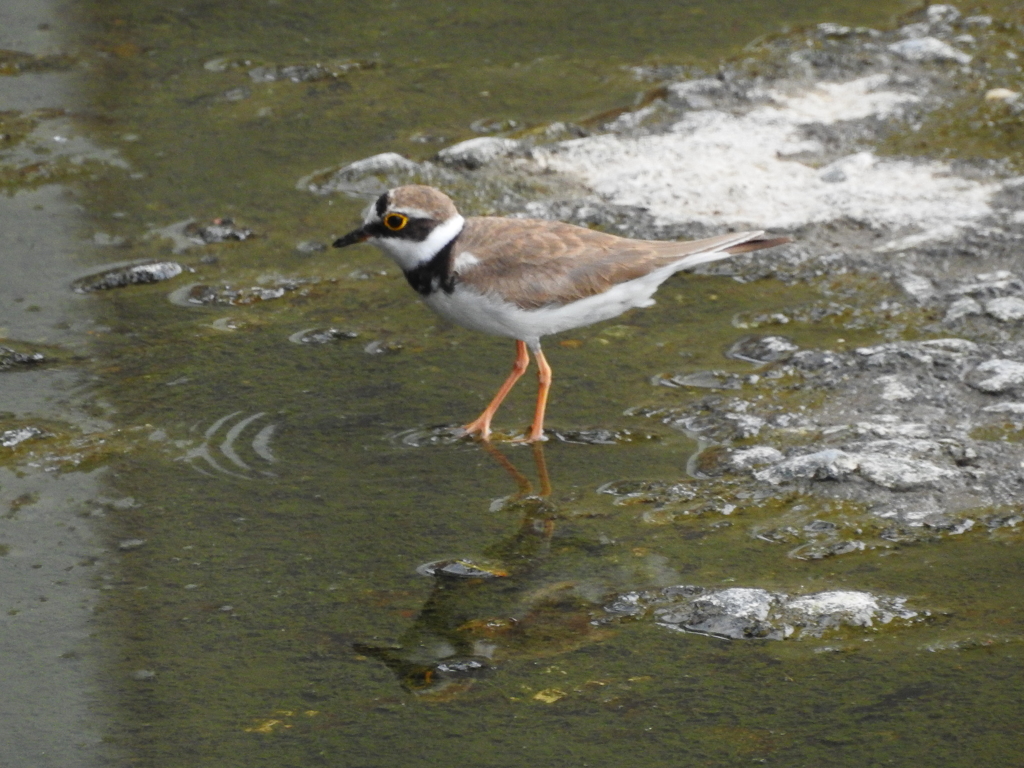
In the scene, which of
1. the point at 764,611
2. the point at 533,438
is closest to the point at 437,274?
the point at 533,438

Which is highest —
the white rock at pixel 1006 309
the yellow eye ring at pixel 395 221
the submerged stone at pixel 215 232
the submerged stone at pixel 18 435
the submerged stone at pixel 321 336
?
the yellow eye ring at pixel 395 221

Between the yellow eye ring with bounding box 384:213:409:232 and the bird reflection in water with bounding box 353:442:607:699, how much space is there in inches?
52.1

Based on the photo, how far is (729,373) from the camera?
4.86m

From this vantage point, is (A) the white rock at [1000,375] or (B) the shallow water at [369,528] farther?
(A) the white rock at [1000,375]

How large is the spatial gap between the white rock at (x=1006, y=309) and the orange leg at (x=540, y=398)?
1.82m

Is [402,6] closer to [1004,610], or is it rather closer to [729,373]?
[729,373]

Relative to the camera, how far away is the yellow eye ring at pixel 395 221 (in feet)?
15.4

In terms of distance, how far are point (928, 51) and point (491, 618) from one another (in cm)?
561

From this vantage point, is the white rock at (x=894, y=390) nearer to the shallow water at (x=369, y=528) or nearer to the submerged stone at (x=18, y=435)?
the shallow water at (x=369, y=528)

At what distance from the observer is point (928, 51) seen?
771 cm

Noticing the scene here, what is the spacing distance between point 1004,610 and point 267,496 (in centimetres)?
214

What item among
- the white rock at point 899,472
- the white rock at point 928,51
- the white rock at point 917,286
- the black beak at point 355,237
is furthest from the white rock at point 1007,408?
the white rock at point 928,51

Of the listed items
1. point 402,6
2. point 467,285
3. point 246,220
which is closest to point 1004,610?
point 467,285

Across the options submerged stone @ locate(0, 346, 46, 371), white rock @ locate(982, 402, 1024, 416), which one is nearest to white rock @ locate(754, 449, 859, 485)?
white rock @ locate(982, 402, 1024, 416)
